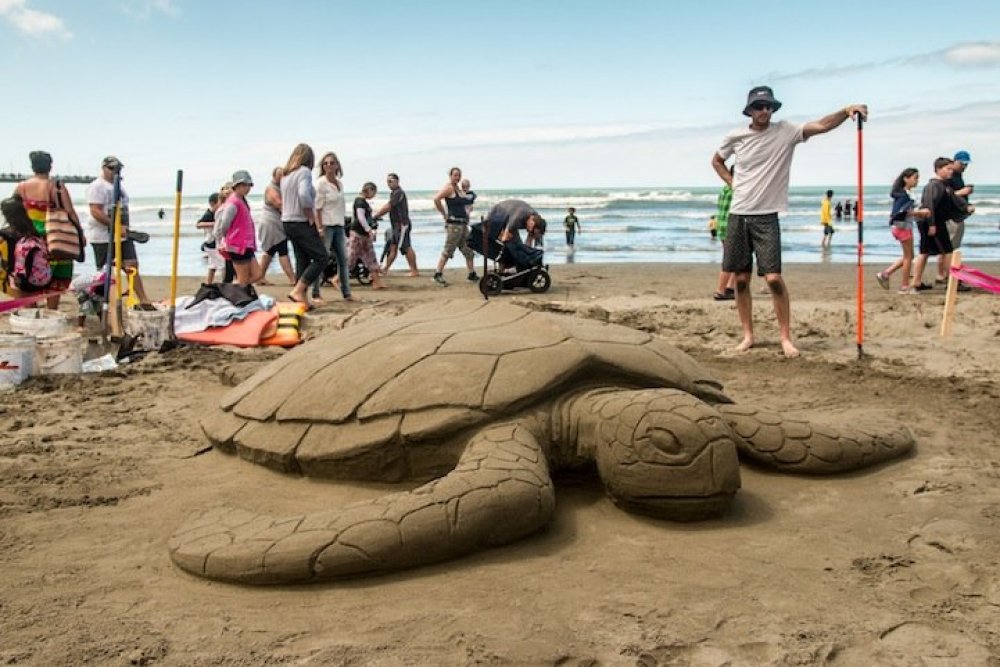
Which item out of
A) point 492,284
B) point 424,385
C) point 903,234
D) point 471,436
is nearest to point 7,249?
point 424,385

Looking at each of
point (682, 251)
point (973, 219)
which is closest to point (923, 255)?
point (682, 251)

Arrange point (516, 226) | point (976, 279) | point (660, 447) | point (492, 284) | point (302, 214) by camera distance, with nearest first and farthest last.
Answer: point (660, 447) → point (976, 279) → point (302, 214) → point (492, 284) → point (516, 226)

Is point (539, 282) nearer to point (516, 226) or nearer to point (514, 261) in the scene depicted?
point (514, 261)

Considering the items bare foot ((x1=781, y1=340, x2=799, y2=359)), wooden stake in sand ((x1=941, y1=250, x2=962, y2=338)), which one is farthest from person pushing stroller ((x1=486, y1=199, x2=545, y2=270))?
wooden stake in sand ((x1=941, y1=250, x2=962, y2=338))

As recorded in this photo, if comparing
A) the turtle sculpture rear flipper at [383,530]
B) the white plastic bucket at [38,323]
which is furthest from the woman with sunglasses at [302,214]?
the turtle sculpture rear flipper at [383,530]

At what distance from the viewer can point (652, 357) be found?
3.77m

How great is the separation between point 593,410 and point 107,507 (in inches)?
84.3

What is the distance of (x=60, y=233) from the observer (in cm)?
683

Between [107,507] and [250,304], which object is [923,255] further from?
[107,507]

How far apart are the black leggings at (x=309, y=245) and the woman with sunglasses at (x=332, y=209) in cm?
41

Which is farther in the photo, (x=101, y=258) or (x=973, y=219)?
(x=973, y=219)

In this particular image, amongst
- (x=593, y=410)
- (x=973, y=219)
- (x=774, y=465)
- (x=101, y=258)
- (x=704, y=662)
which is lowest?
(x=704, y=662)

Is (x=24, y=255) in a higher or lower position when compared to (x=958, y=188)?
lower

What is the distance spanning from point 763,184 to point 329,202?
5.02 meters
